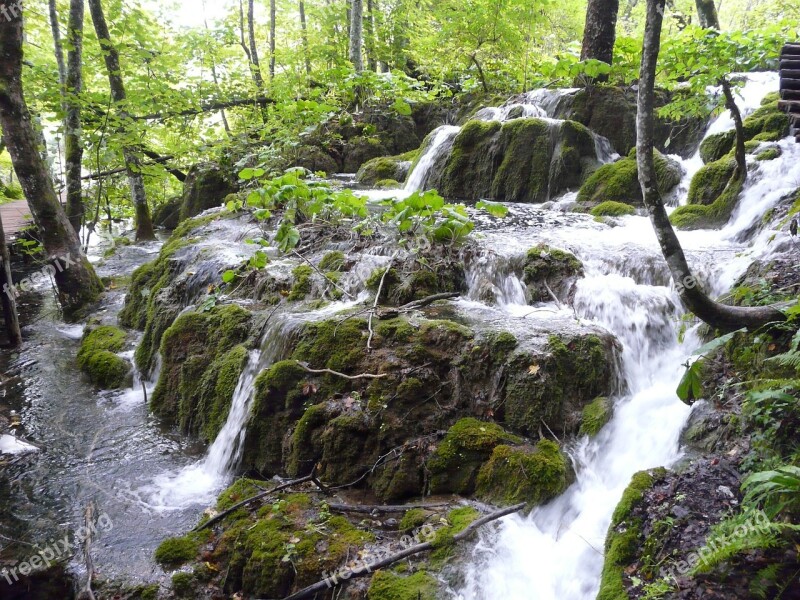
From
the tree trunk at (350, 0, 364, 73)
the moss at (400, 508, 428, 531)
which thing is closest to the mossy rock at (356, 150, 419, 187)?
the tree trunk at (350, 0, 364, 73)

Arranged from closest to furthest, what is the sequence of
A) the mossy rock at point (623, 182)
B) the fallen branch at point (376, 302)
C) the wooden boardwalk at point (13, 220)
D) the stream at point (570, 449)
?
the stream at point (570, 449) → the fallen branch at point (376, 302) → the mossy rock at point (623, 182) → the wooden boardwalk at point (13, 220)

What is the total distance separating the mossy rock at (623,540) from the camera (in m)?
2.95

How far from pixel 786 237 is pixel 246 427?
220 inches

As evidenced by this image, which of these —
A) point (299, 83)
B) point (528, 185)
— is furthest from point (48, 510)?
point (299, 83)

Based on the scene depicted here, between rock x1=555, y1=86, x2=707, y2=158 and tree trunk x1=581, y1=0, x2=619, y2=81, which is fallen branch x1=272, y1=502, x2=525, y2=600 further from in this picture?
tree trunk x1=581, y1=0, x2=619, y2=81

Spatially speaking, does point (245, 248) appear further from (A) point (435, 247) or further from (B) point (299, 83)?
(B) point (299, 83)

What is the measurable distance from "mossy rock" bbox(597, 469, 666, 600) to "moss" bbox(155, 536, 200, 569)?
292 centimetres

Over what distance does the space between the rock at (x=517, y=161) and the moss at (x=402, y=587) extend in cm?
820

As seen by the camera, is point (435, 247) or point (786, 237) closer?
point (786, 237)

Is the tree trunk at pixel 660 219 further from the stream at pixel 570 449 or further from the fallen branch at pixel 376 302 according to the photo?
the fallen branch at pixel 376 302

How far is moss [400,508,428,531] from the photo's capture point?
372cm

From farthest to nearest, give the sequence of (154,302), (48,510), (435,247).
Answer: (154,302)
(435,247)
(48,510)

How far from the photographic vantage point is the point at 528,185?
10219mm

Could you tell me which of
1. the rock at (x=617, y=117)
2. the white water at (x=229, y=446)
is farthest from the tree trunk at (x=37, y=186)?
the rock at (x=617, y=117)
